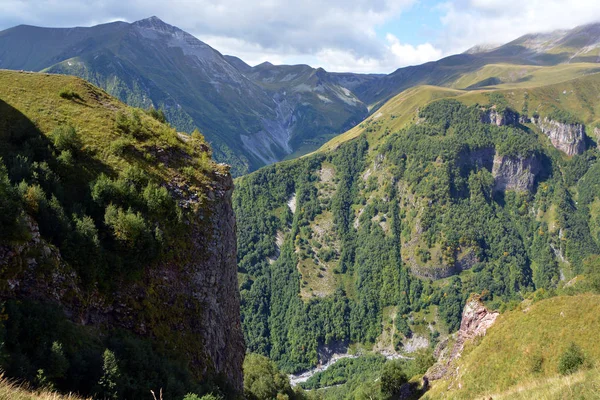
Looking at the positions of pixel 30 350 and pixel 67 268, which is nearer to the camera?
pixel 30 350

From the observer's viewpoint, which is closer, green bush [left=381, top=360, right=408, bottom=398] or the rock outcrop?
the rock outcrop

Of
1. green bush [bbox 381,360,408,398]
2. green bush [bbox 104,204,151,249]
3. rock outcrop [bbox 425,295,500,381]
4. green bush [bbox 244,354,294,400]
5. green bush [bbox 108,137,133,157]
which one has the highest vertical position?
green bush [bbox 108,137,133,157]

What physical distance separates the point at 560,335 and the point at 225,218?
44.4 metres

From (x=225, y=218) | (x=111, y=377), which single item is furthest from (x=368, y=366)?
(x=111, y=377)

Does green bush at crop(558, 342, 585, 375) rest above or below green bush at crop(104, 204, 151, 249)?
below

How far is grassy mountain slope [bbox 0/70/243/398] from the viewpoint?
61.4 feet

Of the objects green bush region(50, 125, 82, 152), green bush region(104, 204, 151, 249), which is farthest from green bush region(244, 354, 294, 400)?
green bush region(50, 125, 82, 152)

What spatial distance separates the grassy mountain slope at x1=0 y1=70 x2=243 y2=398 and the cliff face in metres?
0.09

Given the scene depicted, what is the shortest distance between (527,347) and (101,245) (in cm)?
5130

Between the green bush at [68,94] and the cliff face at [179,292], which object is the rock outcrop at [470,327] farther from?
the green bush at [68,94]

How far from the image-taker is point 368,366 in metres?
174

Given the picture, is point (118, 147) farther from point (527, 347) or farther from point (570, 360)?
point (527, 347)

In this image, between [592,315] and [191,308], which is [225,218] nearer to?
[191,308]

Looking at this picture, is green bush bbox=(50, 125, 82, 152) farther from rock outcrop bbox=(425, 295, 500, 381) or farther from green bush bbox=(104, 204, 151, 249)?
rock outcrop bbox=(425, 295, 500, 381)
